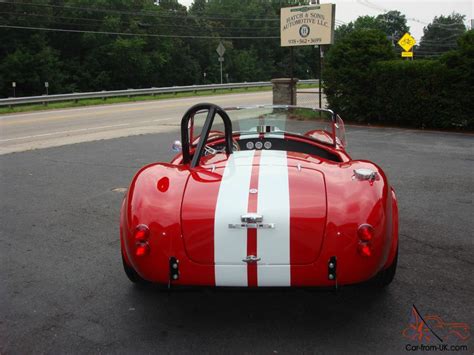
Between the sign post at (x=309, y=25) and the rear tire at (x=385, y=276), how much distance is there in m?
12.3

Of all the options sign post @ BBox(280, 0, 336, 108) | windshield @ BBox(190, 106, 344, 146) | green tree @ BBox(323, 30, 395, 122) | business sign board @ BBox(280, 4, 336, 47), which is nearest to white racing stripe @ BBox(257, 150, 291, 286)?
windshield @ BBox(190, 106, 344, 146)

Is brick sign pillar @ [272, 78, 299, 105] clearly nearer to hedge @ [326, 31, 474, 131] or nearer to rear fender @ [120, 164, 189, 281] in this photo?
hedge @ [326, 31, 474, 131]

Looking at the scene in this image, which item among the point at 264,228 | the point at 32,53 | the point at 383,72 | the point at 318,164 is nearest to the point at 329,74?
the point at 383,72

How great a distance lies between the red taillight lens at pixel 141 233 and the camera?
2801mm

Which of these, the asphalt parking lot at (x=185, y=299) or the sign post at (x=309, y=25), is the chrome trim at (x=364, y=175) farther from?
the sign post at (x=309, y=25)

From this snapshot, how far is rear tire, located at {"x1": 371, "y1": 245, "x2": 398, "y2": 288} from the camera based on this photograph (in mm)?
3180

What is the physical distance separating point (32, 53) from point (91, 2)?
10.4 m

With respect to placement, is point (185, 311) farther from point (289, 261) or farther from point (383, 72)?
point (383, 72)

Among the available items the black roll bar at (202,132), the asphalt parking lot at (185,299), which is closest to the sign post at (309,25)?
the asphalt parking lot at (185,299)

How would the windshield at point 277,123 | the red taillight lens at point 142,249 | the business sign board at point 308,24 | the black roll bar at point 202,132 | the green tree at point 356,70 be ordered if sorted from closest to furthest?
1. the red taillight lens at point 142,249
2. the black roll bar at point 202,132
3. the windshield at point 277,123
4. the green tree at point 356,70
5. the business sign board at point 308,24

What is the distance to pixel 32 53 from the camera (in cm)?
4350

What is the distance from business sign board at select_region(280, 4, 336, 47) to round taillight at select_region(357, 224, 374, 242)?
12872 millimetres

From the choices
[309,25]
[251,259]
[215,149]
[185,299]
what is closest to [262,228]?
[251,259]

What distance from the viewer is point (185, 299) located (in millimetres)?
3346
